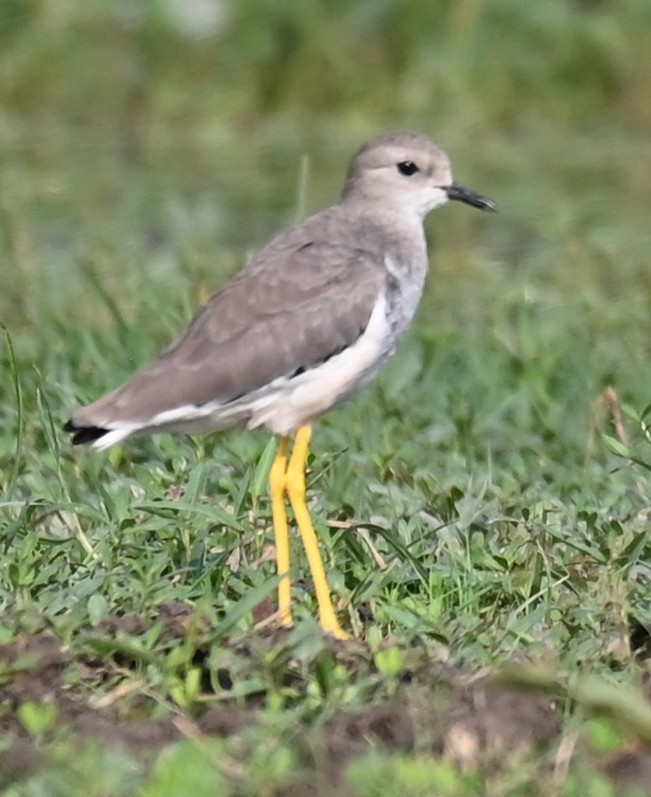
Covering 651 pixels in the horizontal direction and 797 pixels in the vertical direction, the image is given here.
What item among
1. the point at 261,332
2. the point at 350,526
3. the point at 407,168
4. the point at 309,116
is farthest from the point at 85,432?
the point at 309,116

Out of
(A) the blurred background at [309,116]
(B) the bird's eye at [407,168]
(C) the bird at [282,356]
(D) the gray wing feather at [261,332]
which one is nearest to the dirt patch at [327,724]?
(C) the bird at [282,356]

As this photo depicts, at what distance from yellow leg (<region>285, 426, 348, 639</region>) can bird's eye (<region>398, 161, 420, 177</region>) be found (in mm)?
1062

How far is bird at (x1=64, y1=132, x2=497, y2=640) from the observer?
16.8 feet

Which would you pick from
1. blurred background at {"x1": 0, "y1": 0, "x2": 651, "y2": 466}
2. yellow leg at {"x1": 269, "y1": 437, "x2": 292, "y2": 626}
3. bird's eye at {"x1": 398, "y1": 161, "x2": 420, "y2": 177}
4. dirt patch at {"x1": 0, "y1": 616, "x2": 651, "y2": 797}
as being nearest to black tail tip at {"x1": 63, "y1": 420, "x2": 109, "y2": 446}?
yellow leg at {"x1": 269, "y1": 437, "x2": 292, "y2": 626}

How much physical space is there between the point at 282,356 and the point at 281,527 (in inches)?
19.3

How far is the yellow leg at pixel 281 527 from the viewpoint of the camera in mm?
4652

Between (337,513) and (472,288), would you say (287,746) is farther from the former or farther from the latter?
(472,288)

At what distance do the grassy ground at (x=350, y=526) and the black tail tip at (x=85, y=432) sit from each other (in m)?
0.18

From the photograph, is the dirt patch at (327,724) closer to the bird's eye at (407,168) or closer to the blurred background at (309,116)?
the bird's eye at (407,168)

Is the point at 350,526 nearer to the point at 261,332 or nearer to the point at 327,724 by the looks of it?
the point at 261,332

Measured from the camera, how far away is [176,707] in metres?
4.10

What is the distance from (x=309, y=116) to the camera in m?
14.6

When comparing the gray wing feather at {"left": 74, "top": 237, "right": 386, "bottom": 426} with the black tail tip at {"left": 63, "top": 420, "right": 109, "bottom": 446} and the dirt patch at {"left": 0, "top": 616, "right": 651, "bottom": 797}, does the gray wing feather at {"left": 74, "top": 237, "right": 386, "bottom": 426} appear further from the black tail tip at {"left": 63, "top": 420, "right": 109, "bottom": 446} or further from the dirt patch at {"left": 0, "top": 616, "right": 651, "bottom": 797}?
the dirt patch at {"left": 0, "top": 616, "right": 651, "bottom": 797}

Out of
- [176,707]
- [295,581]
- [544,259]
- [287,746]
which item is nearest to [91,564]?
[295,581]
